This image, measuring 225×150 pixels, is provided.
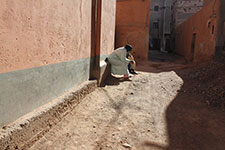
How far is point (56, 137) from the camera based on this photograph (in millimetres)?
2369

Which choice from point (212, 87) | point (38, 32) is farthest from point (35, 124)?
point (212, 87)

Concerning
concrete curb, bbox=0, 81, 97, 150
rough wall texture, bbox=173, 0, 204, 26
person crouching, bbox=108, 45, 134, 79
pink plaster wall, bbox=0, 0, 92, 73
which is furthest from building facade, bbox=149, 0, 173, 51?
concrete curb, bbox=0, 81, 97, 150

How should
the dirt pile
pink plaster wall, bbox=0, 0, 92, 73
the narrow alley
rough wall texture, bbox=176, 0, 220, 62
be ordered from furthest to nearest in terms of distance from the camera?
rough wall texture, bbox=176, 0, 220, 62
the dirt pile
the narrow alley
pink plaster wall, bbox=0, 0, 92, 73

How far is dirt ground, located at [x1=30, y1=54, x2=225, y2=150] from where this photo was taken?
2.34 meters

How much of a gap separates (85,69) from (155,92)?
204 centimetres

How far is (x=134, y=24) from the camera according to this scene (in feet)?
37.7

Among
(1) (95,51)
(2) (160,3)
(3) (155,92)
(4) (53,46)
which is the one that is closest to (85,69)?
(1) (95,51)

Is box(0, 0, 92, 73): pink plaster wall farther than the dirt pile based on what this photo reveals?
No

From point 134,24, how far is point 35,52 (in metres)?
10.1

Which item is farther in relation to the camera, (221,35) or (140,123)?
(221,35)

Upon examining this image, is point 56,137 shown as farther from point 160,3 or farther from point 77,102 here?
point 160,3

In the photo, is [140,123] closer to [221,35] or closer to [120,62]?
[120,62]

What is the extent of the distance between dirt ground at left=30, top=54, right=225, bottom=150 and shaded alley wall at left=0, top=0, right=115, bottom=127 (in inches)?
22.0

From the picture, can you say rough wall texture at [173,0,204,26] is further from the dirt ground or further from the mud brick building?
the dirt ground
